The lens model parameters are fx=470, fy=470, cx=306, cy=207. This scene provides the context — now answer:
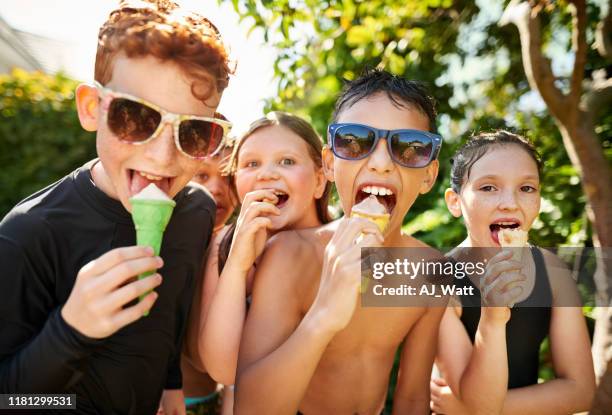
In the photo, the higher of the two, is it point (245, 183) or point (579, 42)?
point (579, 42)

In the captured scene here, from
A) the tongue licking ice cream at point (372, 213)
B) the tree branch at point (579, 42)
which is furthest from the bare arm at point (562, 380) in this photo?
the tree branch at point (579, 42)

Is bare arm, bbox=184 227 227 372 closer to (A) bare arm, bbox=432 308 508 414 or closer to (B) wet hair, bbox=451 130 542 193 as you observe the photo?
(A) bare arm, bbox=432 308 508 414

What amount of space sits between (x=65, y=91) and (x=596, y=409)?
8.40 meters

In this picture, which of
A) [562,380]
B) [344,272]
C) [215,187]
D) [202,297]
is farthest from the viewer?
[215,187]

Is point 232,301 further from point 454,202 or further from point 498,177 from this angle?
point 498,177

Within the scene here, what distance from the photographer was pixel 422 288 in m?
2.76

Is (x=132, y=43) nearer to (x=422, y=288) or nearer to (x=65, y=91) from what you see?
(x=422, y=288)

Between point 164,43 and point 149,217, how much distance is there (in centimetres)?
77

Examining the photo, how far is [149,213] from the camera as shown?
195 cm

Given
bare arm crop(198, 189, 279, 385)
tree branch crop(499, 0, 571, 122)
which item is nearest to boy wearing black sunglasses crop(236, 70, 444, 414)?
bare arm crop(198, 189, 279, 385)

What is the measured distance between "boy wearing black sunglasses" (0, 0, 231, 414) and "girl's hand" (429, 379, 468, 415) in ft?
5.22

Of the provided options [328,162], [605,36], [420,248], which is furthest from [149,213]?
[605,36]

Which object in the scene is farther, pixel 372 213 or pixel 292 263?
pixel 292 263

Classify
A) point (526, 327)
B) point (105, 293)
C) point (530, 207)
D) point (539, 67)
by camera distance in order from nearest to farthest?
point (105, 293)
point (530, 207)
point (526, 327)
point (539, 67)
